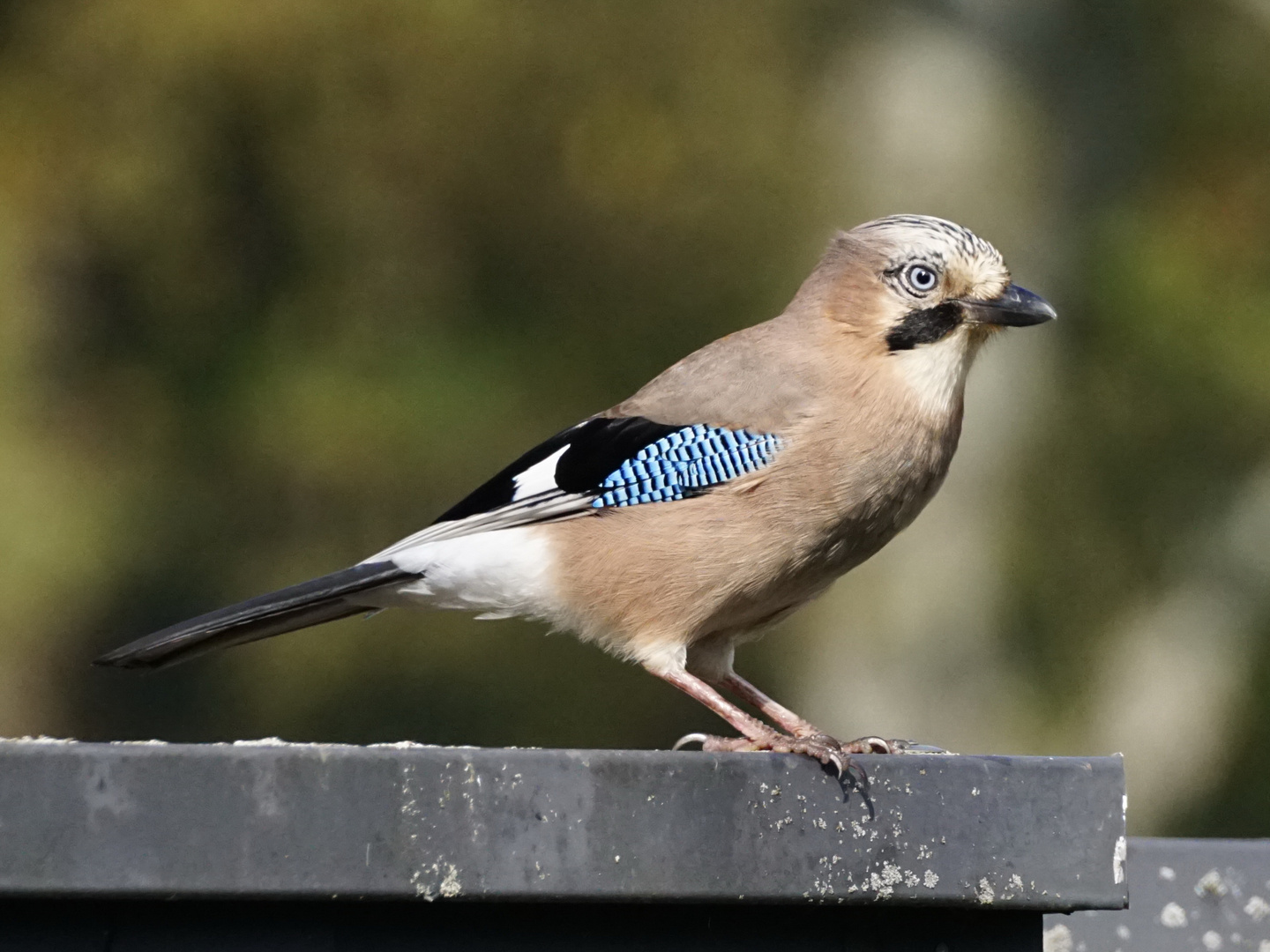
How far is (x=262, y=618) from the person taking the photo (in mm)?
3643

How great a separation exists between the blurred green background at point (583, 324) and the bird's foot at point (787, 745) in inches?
193

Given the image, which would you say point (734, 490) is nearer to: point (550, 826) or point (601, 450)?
point (601, 450)

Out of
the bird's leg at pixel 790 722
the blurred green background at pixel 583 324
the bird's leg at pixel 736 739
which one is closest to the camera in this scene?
the bird's leg at pixel 736 739

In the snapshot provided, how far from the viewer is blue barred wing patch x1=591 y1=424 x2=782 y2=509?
385 centimetres

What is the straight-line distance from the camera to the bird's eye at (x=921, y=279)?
405 cm

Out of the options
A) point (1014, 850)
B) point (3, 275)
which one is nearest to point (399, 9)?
point (3, 275)

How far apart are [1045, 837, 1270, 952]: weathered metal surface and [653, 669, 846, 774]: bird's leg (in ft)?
1.97

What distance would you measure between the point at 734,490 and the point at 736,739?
1.73ft

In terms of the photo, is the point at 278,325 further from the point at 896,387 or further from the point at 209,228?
the point at 896,387

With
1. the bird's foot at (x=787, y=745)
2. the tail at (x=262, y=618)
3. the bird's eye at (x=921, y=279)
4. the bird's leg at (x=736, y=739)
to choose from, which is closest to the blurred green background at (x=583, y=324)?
the bird's eye at (x=921, y=279)

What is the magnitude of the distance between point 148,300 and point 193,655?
20.5 feet

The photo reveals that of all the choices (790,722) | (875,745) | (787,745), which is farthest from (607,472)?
(787,745)

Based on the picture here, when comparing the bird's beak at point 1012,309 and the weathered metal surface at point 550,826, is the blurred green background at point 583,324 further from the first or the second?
the weathered metal surface at point 550,826

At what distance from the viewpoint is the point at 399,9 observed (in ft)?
32.8
